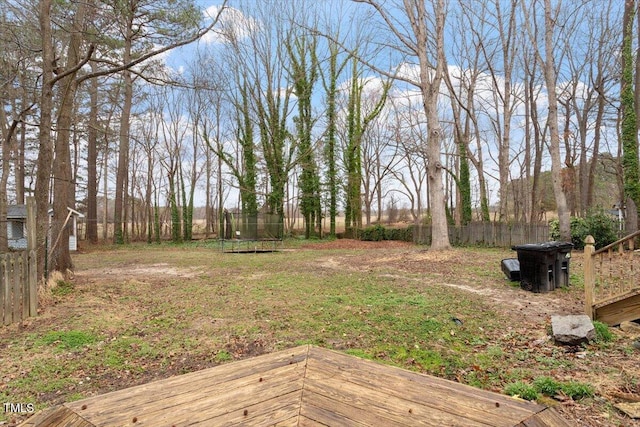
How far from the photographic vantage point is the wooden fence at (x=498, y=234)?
14477 mm

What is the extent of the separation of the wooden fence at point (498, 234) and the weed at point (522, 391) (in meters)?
13.2

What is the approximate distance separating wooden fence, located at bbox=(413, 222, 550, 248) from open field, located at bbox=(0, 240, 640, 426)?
8498 millimetres

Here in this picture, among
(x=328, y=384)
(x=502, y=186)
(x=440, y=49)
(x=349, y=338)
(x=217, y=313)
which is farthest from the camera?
(x=502, y=186)

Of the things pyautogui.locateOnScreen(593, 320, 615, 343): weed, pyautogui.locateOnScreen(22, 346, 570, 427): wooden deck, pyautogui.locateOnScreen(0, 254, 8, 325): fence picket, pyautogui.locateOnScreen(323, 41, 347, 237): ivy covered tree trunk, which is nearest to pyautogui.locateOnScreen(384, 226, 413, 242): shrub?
pyautogui.locateOnScreen(323, 41, 347, 237): ivy covered tree trunk

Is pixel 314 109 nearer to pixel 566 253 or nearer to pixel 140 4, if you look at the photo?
pixel 140 4

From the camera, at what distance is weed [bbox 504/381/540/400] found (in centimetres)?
285

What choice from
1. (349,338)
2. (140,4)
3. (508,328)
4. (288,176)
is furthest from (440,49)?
(288,176)

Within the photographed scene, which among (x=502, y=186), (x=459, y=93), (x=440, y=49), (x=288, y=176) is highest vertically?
(x=459, y=93)

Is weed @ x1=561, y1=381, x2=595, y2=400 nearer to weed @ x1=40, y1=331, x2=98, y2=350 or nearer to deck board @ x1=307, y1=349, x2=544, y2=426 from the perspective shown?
deck board @ x1=307, y1=349, x2=544, y2=426

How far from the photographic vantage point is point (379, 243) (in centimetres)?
Answer: 1958

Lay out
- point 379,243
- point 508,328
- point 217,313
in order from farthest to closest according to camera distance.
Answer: point 379,243, point 217,313, point 508,328

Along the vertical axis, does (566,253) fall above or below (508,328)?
above

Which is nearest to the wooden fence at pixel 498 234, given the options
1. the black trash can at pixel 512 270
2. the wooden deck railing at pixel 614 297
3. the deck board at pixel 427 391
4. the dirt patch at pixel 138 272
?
the black trash can at pixel 512 270

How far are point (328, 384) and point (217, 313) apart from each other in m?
4.00
